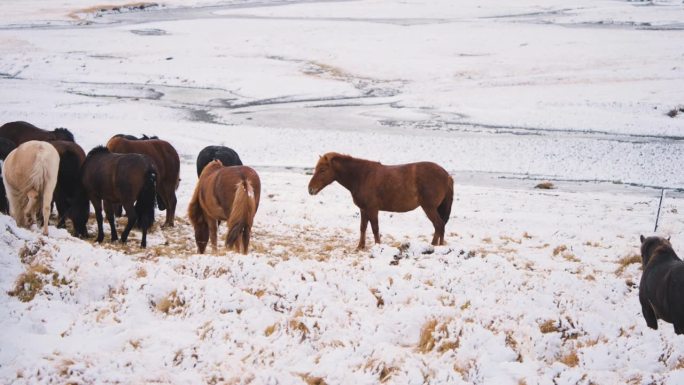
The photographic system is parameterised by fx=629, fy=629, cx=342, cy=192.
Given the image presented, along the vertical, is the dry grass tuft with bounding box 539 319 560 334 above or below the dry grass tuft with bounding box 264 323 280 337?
below

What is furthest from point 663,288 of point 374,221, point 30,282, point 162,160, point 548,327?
point 162,160

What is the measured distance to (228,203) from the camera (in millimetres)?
9508

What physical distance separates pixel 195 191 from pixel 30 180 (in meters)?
2.44

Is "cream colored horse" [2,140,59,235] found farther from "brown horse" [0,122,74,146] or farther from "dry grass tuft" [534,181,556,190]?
"dry grass tuft" [534,181,556,190]

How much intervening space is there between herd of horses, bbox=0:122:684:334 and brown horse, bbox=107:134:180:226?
0.02 m

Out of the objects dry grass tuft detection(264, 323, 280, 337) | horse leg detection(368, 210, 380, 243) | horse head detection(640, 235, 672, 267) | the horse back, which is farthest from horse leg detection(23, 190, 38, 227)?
horse head detection(640, 235, 672, 267)

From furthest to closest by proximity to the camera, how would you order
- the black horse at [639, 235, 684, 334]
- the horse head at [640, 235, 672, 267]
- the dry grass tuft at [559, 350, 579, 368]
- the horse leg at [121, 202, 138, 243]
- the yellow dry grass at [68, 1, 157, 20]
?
1. the yellow dry grass at [68, 1, 157, 20]
2. the horse leg at [121, 202, 138, 243]
3. the horse head at [640, 235, 672, 267]
4. the black horse at [639, 235, 684, 334]
5. the dry grass tuft at [559, 350, 579, 368]

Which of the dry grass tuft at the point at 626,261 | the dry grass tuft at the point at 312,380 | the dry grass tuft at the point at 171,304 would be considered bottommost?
the dry grass tuft at the point at 626,261

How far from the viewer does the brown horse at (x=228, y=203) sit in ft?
29.9

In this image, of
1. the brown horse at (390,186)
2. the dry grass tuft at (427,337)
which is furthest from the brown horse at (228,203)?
the dry grass tuft at (427,337)

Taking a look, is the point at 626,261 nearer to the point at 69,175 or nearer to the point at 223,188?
the point at 223,188

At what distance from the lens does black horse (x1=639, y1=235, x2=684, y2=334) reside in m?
7.28

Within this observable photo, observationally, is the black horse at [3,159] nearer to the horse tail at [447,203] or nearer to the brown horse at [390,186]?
the brown horse at [390,186]

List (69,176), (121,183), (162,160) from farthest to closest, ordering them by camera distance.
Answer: (162,160)
(69,176)
(121,183)
